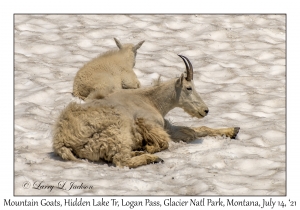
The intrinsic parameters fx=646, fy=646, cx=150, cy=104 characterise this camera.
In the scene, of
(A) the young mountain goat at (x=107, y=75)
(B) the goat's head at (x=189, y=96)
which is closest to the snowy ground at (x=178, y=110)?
(A) the young mountain goat at (x=107, y=75)

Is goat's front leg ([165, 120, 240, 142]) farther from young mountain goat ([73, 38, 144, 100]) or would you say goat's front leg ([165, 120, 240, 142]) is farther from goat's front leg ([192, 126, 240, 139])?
young mountain goat ([73, 38, 144, 100])

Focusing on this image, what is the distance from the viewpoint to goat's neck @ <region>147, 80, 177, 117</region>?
10320 millimetres

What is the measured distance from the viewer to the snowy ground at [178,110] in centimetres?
819

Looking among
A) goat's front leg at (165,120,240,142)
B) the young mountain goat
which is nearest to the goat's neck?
goat's front leg at (165,120,240,142)

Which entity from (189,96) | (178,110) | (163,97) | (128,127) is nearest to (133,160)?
(128,127)

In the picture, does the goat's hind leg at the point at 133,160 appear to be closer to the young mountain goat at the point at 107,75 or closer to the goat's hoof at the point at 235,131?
the goat's hoof at the point at 235,131

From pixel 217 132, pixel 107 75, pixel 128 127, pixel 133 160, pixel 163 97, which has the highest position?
pixel 107 75

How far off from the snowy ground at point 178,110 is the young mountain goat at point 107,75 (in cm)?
38

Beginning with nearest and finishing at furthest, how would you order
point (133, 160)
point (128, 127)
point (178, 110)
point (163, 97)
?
point (133, 160)
point (128, 127)
point (163, 97)
point (178, 110)

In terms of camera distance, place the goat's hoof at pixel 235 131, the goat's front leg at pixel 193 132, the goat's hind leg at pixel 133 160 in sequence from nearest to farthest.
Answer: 1. the goat's hind leg at pixel 133 160
2. the goat's front leg at pixel 193 132
3. the goat's hoof at pixel 235 131

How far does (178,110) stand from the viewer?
1183cm

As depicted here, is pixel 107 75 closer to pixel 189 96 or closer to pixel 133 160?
pixel 189 96

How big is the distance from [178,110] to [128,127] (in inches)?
110

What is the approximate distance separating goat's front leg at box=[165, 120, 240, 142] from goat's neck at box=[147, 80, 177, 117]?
312 millimetres
